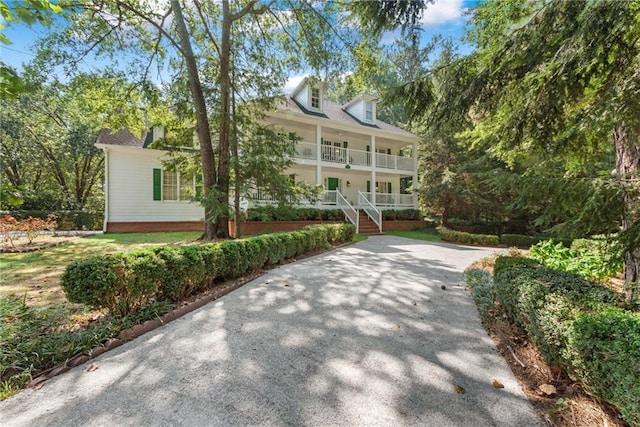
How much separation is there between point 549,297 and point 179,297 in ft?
14.5

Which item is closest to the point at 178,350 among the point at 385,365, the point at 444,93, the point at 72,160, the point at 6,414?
the point at 6,414

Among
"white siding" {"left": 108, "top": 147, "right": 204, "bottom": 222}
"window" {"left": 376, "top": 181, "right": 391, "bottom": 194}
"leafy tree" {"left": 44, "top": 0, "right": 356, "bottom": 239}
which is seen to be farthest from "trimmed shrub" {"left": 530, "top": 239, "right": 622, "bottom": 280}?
"window" {"left": 376, "top": 181, "right": 391, "bottom": 194}

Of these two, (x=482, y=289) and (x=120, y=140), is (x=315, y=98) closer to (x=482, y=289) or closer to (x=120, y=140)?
(x=120, y=140)

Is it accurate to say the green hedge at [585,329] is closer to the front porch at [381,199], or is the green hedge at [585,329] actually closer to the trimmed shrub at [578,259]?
the trimmed shrub at [578,259]

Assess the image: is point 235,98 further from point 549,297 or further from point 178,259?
point 549,297

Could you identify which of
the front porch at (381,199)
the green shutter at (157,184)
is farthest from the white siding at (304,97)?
the green shutter at (157,184)

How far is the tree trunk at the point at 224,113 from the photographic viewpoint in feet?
27.9

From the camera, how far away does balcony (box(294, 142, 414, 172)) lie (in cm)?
1585

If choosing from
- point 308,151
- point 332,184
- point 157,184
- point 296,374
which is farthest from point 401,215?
point 296,374

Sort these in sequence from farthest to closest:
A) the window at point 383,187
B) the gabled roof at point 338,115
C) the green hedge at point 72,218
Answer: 1. the window at point 383,187
2. the gabled roof at point 338,115
3. the green hedge at point 72,218

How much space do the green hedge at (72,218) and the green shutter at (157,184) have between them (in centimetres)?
463

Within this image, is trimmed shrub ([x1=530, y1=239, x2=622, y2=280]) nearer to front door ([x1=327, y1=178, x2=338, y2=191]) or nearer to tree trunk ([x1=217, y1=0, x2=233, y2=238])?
tree trunk ([x1=217, y1=0, x2=233, y2=238])

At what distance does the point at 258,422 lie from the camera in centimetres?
194

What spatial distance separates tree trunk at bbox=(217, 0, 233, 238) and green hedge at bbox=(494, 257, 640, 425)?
738 centimetres
